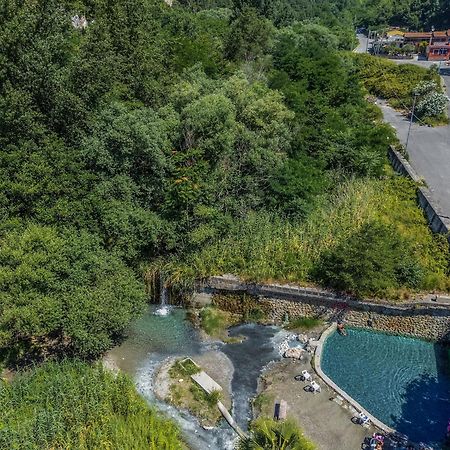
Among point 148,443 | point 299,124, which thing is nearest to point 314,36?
point 299,124

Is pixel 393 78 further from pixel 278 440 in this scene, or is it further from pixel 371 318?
pixel 278 440

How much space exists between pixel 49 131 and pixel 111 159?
319 centimetres

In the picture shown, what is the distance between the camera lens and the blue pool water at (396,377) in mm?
18453

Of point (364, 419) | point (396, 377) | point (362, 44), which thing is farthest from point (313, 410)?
point (362, 44)

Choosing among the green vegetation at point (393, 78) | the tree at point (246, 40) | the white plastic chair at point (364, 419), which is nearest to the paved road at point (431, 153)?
the green vegetation at point (393, 78)

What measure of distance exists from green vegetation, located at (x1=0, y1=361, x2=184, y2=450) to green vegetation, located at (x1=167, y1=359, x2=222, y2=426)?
1664 mm

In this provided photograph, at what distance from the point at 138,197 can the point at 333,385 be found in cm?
1319

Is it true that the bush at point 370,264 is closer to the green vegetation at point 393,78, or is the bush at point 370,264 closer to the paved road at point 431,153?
the paved road at point 431,153

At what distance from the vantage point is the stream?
18016 millimetres

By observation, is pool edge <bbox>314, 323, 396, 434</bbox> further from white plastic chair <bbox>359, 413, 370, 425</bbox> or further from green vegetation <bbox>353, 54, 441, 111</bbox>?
green vegetation <bbox>353, 54, 441, 111</bbox>

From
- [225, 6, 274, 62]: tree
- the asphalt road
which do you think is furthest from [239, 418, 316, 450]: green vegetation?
[225, 6, 274, 62]: tree

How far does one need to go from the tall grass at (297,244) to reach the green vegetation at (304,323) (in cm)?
203

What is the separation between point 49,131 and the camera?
22.8 meters

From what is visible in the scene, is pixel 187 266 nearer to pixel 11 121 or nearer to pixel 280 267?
pixel 280 267
